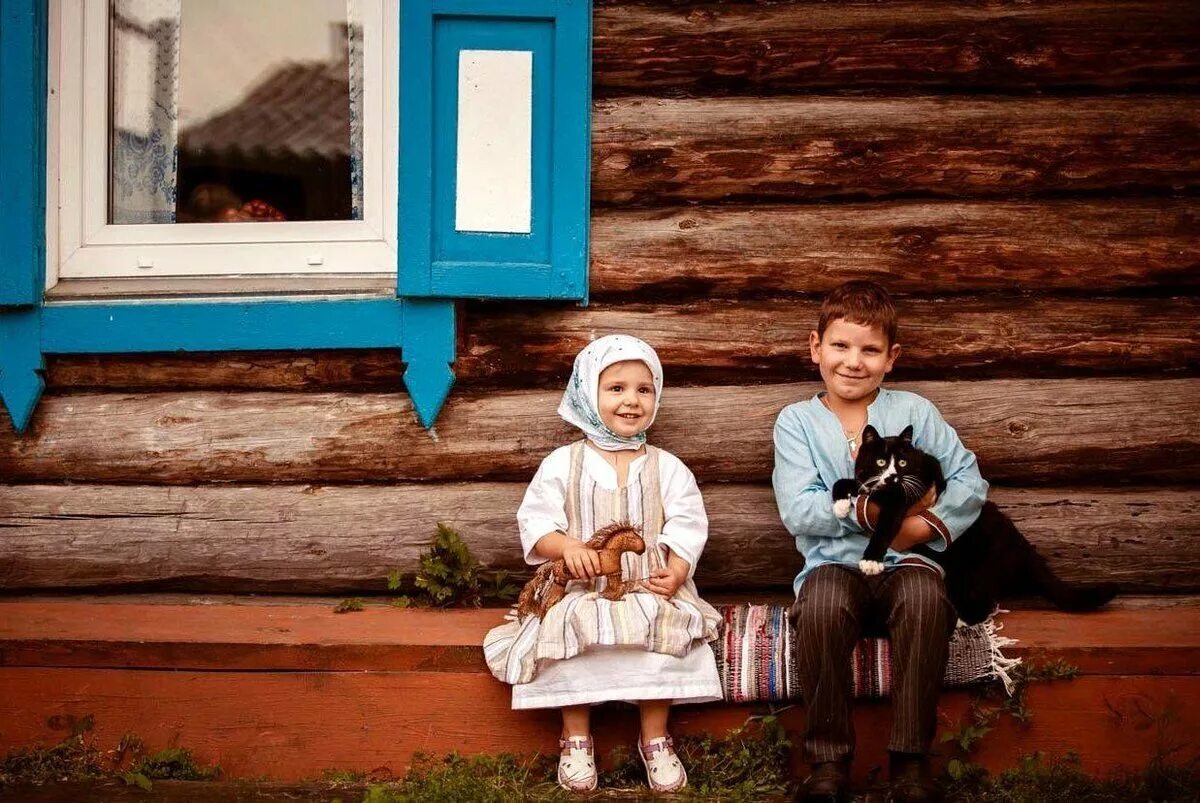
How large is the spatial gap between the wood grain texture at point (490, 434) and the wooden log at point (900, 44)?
3.09 ft

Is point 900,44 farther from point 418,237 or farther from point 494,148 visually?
point 418,237

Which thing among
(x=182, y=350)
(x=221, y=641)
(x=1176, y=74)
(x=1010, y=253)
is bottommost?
(x=221, y=641)

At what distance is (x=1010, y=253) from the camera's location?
3.80m

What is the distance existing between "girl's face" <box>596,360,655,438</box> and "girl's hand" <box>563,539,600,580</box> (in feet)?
1.32

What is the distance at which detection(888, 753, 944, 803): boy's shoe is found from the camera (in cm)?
292

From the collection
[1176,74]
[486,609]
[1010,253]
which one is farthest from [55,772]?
[1176,74]

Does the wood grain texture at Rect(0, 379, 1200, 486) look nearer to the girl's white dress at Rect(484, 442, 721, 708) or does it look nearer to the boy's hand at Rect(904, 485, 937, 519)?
the girl's white dress at Rect(484, 442, 721, 708)

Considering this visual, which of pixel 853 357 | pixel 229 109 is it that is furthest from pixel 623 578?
pixel 229 109

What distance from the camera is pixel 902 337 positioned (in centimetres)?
381

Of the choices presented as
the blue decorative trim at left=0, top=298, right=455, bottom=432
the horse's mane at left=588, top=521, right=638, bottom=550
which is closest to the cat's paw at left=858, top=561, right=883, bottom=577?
the horse's mane at left=588, top=521, right=638, bottom=550

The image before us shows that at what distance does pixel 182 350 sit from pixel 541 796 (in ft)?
5.91

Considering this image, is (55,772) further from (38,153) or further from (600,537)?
(38,153)

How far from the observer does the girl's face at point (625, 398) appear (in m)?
3.46

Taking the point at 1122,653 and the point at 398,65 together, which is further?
the point at 398,65
